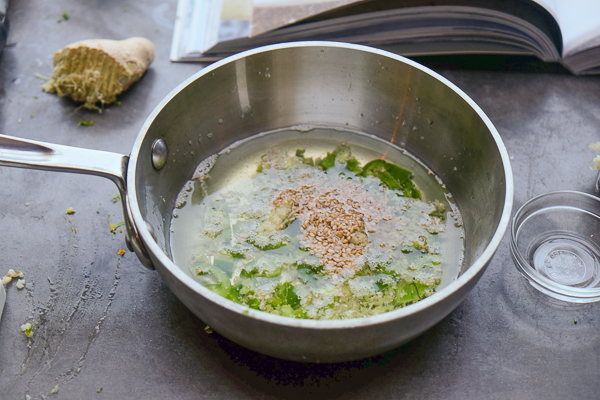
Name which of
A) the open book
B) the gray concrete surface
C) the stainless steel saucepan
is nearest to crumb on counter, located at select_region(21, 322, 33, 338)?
the gray concrete surface

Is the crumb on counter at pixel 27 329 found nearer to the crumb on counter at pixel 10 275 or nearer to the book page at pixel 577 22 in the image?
the crumb on counter at pixel 10 275

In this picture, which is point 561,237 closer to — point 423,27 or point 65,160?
point 423,27

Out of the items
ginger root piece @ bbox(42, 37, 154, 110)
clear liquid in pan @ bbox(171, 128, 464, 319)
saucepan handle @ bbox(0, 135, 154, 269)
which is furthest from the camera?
ginger root piece @ bbox(42, 37, 154, 110)

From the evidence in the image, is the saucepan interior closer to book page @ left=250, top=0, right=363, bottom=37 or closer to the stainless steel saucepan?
the stainless steel saucepan

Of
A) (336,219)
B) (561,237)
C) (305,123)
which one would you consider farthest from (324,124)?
(561,237)

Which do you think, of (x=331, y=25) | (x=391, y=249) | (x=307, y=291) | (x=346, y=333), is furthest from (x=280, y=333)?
(x=331, y=25)

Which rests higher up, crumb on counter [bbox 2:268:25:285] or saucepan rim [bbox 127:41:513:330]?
saucepan rim [bbox 127:41:513:330]

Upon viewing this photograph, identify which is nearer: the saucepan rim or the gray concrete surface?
the saucepan rim
